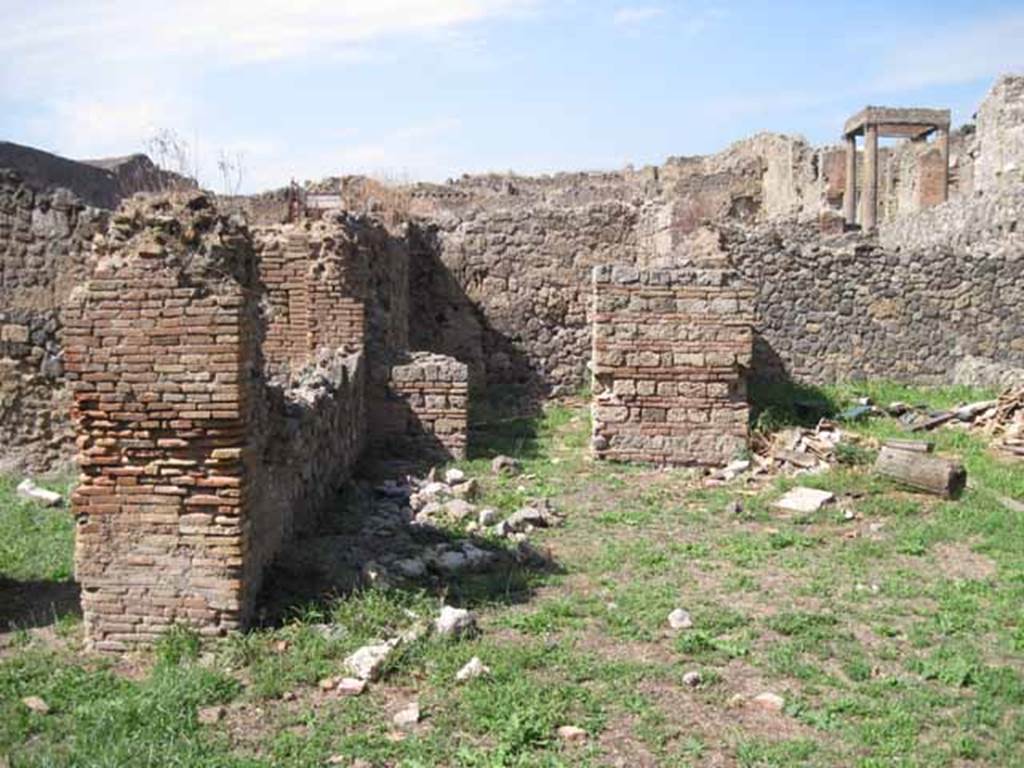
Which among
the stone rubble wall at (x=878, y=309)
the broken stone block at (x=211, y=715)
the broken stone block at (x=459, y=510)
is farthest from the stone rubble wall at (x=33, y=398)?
the stone rubble wall at (x=878, y=309)

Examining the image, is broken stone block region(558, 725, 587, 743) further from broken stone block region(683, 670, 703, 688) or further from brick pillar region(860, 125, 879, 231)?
brick pillar region(860, 125, 879, 231)

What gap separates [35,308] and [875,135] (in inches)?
781

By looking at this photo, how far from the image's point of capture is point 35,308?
9.31 meters

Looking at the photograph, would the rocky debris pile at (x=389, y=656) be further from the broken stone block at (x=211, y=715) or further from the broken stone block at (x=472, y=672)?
the broken stone block at (x=211, y=715)

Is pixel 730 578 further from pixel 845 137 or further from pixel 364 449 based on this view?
pixel 845 137

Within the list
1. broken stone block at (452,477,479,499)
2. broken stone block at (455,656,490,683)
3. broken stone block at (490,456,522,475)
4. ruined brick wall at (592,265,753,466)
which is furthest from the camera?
ruined brick wall at (592,265,753,466)

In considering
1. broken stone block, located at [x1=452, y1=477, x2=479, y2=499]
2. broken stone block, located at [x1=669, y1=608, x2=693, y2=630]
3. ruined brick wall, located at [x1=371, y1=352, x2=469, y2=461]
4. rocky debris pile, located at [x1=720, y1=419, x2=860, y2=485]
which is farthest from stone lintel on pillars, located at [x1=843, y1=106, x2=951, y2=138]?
broken stone block, located at [x1=669, y1=608, x2=693, y2=630]

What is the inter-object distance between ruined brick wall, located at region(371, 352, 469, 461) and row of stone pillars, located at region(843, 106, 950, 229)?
14950 millimetres

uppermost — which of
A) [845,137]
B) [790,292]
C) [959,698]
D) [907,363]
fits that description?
[845,137]

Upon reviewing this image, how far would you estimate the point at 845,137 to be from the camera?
978 inches

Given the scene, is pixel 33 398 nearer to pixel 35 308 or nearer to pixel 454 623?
pixel 35 308

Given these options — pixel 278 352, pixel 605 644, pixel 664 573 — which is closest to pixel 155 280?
pixel 605 644

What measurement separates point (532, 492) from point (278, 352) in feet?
12.3

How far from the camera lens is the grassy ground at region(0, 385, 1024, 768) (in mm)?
4160
